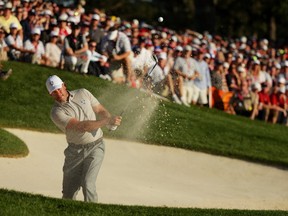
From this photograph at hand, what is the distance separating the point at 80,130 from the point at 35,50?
11665mm

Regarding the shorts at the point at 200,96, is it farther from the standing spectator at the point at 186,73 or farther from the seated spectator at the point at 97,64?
the seated spectator at the point at 97,64

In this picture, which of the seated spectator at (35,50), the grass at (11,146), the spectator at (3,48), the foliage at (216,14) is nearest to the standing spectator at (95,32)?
the seated spectator at (35,50)

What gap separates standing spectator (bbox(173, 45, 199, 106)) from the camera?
82.9ft

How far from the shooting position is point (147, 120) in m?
21.0

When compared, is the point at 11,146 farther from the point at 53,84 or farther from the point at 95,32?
the point at 95,32

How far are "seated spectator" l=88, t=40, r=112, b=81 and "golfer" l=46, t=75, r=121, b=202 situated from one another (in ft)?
34.8

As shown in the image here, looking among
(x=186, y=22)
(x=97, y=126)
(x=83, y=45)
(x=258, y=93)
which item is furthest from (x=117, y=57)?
(x=186, y=22)

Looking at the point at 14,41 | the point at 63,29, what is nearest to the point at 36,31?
the point at 14,41

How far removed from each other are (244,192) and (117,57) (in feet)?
22.6

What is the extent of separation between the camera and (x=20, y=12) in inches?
995

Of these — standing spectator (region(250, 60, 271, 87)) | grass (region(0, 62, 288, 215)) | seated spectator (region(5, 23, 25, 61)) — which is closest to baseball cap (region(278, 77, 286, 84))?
standing spectator (region(250, 60, 271, 87))

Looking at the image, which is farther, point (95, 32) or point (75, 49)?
point (95, 32)

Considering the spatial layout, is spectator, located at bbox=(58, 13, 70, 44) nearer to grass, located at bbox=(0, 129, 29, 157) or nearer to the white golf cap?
grass, located at bbox=(0, 129, 29, 157)

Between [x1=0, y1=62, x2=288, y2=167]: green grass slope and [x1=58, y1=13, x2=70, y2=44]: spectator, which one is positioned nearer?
[x1=0, y1=62, x2=288, y2=167]: green grass slope
